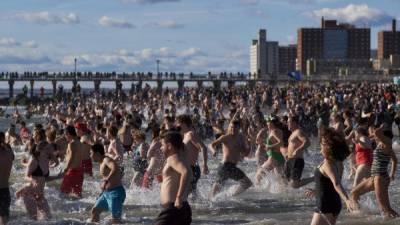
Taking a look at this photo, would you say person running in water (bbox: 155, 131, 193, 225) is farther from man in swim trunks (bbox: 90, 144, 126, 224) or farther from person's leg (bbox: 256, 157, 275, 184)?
person's leg (bbox: 256, 157, 275, 184)

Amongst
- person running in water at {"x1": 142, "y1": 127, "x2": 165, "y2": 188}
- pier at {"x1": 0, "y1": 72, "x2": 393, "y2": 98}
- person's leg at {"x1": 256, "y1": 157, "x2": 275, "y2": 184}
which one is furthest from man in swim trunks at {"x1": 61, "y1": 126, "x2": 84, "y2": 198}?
pier at {"x1": 0, "y1": 72, "x2": 393, "y2": 98}

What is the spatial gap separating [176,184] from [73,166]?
478 cm

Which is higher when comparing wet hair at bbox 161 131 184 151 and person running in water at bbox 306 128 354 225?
wet hair at bbox 161 131 184 151

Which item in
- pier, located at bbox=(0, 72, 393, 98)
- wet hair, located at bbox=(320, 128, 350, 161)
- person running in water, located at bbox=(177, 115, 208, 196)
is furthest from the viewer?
pier, located at bbox=(0, 72, 393, 98)

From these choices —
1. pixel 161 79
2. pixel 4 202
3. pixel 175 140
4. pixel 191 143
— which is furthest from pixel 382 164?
pixel 161 79

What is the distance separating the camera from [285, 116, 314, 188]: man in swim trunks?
12391 millimetres

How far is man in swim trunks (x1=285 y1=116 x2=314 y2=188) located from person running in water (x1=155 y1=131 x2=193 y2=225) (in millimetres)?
5539

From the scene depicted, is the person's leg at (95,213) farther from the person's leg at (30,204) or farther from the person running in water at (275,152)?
the person running in water at (275,152)

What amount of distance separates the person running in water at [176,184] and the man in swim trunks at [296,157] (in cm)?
554

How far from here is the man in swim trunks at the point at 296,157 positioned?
12.4 metres

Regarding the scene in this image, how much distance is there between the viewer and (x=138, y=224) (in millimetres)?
10320

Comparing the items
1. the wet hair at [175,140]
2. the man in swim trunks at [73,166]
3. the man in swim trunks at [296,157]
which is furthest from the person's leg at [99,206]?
the man in swim trunks at [296,157]

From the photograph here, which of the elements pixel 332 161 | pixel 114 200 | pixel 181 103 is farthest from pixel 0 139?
pixel 181 103

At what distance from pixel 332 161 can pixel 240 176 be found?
511 centimetres
